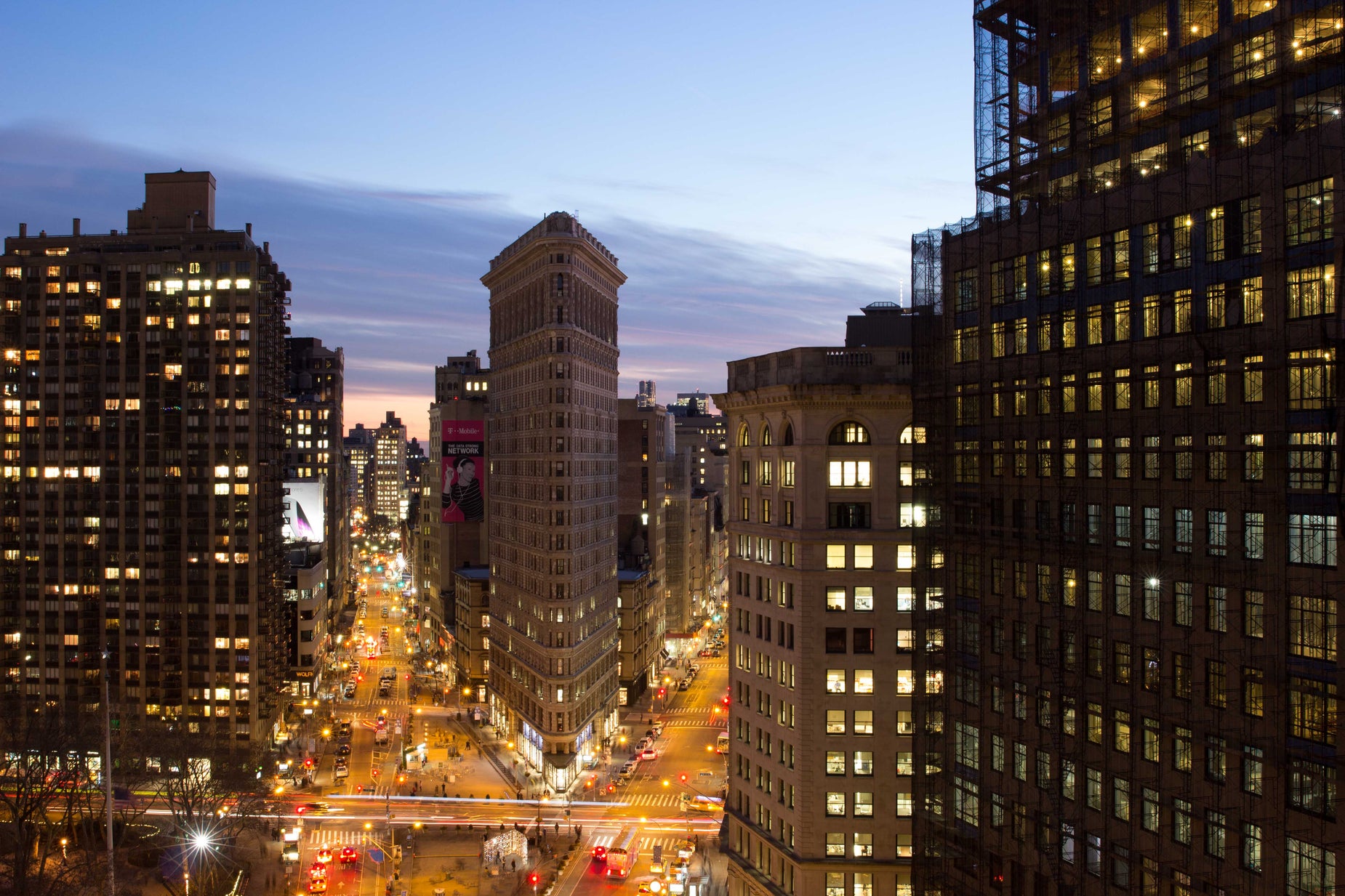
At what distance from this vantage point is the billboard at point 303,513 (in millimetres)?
183500

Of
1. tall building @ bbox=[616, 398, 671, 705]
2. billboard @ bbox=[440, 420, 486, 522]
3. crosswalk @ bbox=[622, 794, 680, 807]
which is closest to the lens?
crosswalk @ bbox=[622, 794, 680, 807]

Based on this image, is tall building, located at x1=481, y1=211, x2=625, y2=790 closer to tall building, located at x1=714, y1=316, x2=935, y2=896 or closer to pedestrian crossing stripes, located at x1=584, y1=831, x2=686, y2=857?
pedestrian crossing stripes, located at x1=584, y1=831, x2=686, y2=857

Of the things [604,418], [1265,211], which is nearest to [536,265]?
[604,418]

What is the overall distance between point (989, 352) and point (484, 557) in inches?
5117

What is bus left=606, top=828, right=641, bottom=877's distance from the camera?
3484 inches

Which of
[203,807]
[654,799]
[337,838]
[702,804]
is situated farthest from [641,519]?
[203,807]

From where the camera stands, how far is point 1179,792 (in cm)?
4353

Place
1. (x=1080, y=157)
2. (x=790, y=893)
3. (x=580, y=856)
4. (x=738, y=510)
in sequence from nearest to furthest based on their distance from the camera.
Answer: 1. (x=1080, y=157)
2. (x=790, y=893)
3. (x=738, y=510)
4. (x=580, y=856)

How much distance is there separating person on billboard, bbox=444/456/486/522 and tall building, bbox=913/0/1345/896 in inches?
3970

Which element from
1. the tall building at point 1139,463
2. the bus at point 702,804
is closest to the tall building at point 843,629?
the tall building at point 1139,463

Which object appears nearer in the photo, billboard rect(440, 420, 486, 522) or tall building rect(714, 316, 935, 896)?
tall building rect(714, 316, 935, 896)

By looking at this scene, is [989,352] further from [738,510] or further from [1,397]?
[1,397]

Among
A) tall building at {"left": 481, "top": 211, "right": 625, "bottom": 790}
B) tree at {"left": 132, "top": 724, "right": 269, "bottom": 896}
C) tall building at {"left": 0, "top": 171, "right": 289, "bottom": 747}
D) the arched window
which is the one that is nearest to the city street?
tall building at {"left": 481, "top": 211, "right": 625, "bottom": 790}

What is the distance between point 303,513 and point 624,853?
115601 mm
